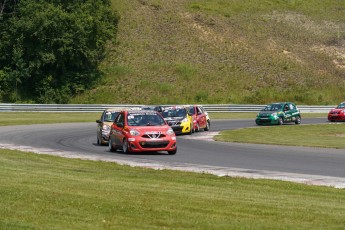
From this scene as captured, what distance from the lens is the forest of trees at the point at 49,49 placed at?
2778 inches

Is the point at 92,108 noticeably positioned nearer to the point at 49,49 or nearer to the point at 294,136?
the point at 49,49

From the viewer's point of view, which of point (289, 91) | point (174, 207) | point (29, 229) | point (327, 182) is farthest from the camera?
point (289, 91)

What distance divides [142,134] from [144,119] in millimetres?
1139

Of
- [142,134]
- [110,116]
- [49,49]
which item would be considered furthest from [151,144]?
[49,49]

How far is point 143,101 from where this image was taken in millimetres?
71500

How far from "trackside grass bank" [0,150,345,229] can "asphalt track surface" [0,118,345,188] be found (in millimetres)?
2295

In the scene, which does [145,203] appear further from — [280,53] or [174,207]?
[280,53]

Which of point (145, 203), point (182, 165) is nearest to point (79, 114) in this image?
point (182, 165)

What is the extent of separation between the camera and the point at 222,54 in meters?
83.7

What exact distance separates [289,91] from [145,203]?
65.9 metres

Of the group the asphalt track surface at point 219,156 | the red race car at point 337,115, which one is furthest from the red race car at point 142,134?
the red race car at point 337,115

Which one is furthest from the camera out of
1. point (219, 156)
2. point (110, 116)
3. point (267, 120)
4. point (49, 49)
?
point (49, 49)

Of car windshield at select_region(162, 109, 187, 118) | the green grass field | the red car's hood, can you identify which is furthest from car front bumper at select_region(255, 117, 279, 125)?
the green grass field

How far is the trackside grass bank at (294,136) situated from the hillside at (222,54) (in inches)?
1121
